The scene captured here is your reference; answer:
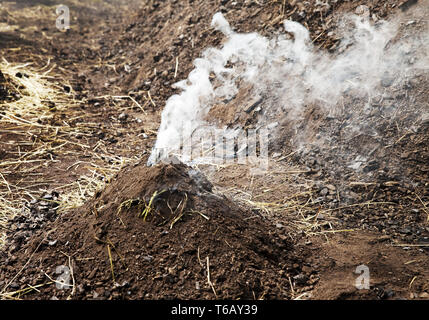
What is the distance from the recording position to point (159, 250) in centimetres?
300

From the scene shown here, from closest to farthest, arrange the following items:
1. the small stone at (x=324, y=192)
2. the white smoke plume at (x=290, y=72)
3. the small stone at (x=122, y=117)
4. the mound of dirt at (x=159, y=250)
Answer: the mound of dirt at (x=159, y=250) < the small stone at (x=324, y=192) < the white smoke plume at (x=290, y=72) < the small stone at (x=122, y=117)

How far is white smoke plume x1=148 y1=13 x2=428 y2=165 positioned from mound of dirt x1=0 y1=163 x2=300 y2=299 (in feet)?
2.16

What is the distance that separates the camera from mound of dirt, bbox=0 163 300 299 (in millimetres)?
2883

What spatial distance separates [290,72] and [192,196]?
7.68ft

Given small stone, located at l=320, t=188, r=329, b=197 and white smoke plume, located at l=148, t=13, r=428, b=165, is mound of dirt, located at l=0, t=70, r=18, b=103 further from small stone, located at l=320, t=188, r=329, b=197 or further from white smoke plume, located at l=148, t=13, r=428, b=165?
small stone, located at l=320, t=188, r=329, b=197

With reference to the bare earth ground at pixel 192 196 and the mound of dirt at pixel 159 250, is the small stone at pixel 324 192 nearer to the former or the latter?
the bare earth ground at pixel 192 196

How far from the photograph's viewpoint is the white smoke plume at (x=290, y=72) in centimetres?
447

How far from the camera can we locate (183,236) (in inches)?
120

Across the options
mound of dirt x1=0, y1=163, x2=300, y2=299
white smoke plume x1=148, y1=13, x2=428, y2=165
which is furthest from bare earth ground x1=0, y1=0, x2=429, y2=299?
white smoke plume x1=148, y1=13, x2=428, y2=165

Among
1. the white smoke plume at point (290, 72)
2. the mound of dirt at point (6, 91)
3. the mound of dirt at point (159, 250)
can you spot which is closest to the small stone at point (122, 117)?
the white smoke plume at point (290, 72)

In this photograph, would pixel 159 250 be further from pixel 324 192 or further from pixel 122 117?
pixel 122 117

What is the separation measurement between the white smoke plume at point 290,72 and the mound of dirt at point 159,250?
0.66 meters

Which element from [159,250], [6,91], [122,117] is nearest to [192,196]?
[159,250]
